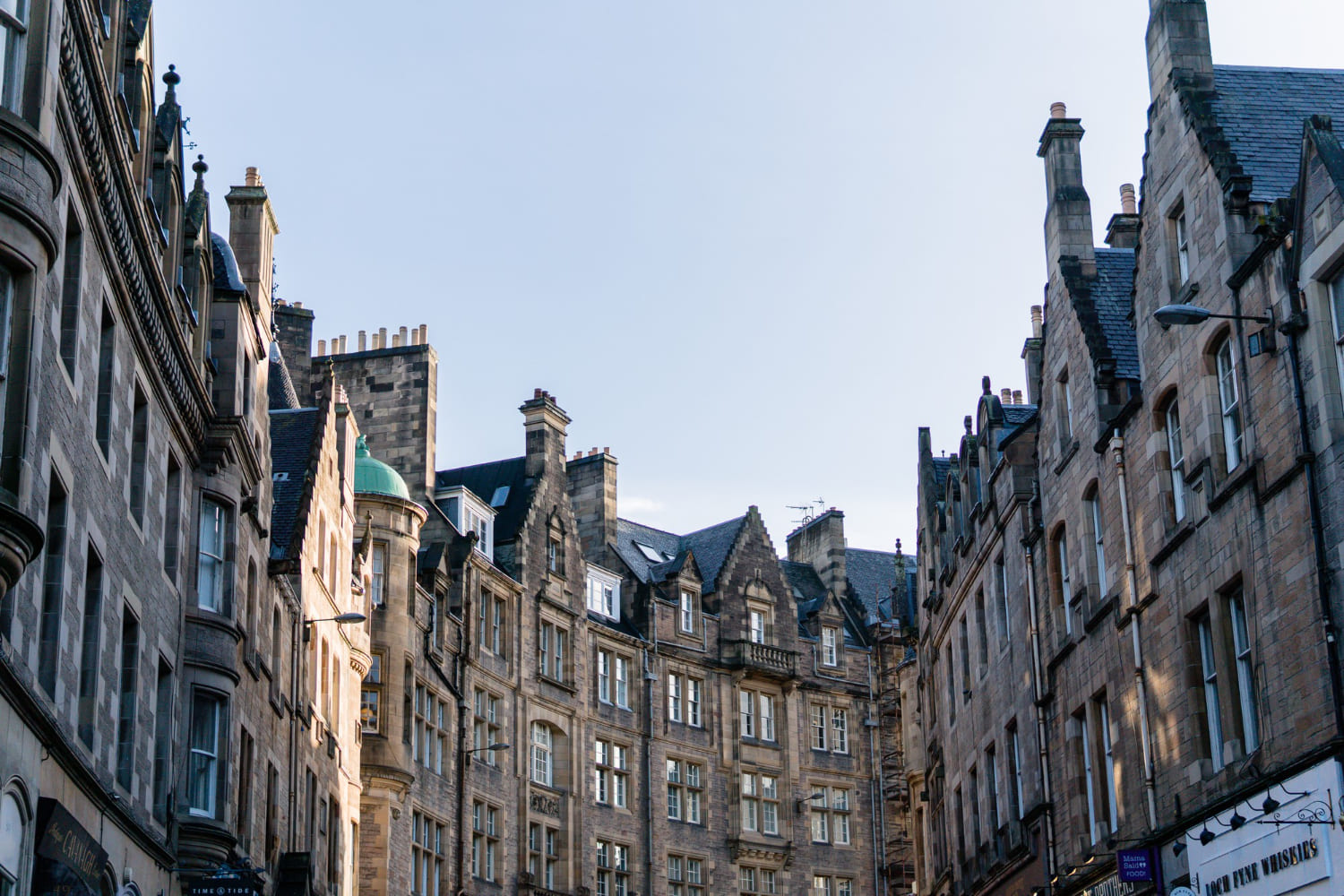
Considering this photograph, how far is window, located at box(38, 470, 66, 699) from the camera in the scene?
20375 mm

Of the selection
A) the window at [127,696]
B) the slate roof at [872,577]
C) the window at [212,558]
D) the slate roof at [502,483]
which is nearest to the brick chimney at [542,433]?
the slate roof at [502,483]

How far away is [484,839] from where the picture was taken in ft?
173

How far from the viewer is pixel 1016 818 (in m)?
36.5

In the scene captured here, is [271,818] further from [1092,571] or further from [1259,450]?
[1259,450]

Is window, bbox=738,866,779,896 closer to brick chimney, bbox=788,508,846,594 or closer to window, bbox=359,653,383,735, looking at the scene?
brick chimney, bbox=788,508,846,594

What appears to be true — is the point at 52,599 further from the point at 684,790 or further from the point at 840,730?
the point at 840,730

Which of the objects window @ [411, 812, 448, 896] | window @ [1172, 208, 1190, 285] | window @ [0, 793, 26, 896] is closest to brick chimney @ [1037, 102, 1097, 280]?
window @ [1172, 208, 1190, 285]

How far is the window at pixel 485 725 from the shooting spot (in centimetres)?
5284

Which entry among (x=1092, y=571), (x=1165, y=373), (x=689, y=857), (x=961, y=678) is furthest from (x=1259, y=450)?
(x=689, y=857)

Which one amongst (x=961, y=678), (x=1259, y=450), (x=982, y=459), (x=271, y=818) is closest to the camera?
(x=1259, y=450)

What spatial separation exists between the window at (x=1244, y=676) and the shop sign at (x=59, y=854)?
44.8 feet

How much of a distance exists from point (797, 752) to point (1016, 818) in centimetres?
3009

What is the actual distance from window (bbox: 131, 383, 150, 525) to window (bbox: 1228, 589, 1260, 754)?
46.4ft

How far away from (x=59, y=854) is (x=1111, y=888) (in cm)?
1629
